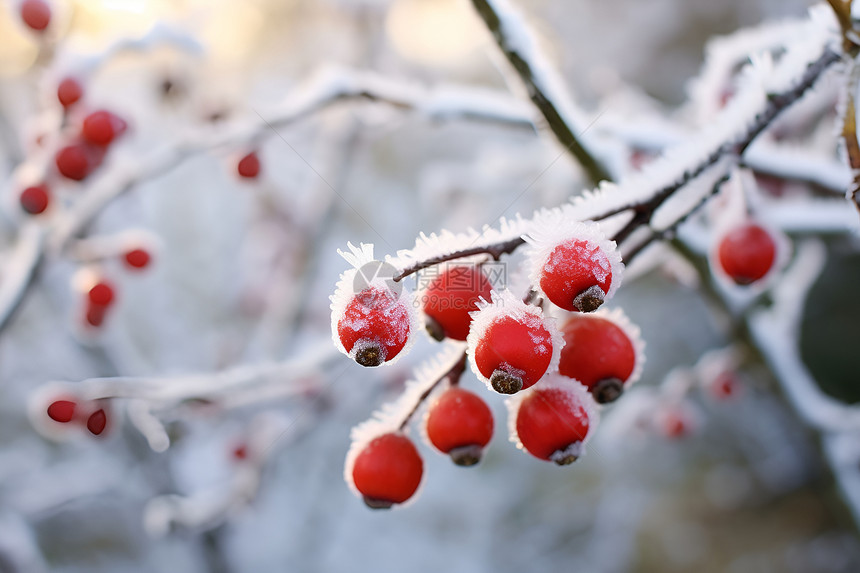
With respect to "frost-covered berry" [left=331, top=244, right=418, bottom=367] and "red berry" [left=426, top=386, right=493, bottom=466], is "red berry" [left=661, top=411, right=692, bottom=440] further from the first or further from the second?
"frost-covered berry" [left=331, top=244, right=418, bottom=367]

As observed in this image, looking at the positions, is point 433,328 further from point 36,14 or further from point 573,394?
point 36,14

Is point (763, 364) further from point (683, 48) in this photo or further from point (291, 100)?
point (683, 48)

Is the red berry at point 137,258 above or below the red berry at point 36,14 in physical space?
below

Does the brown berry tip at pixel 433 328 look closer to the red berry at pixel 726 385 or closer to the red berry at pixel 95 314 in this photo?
the red berry at pixel 95 314

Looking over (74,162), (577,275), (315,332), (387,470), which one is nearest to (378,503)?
(387,470)

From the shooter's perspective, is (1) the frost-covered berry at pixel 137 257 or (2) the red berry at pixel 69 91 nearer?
(2) the red berry at pixel 69 91

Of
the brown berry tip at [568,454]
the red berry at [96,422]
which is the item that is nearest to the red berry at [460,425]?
the brown berry tip at [568,454]

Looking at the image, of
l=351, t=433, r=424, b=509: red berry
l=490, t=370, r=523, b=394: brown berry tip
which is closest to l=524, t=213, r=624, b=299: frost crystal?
l=490, t=370, r=523, b=394: brown berry tip
